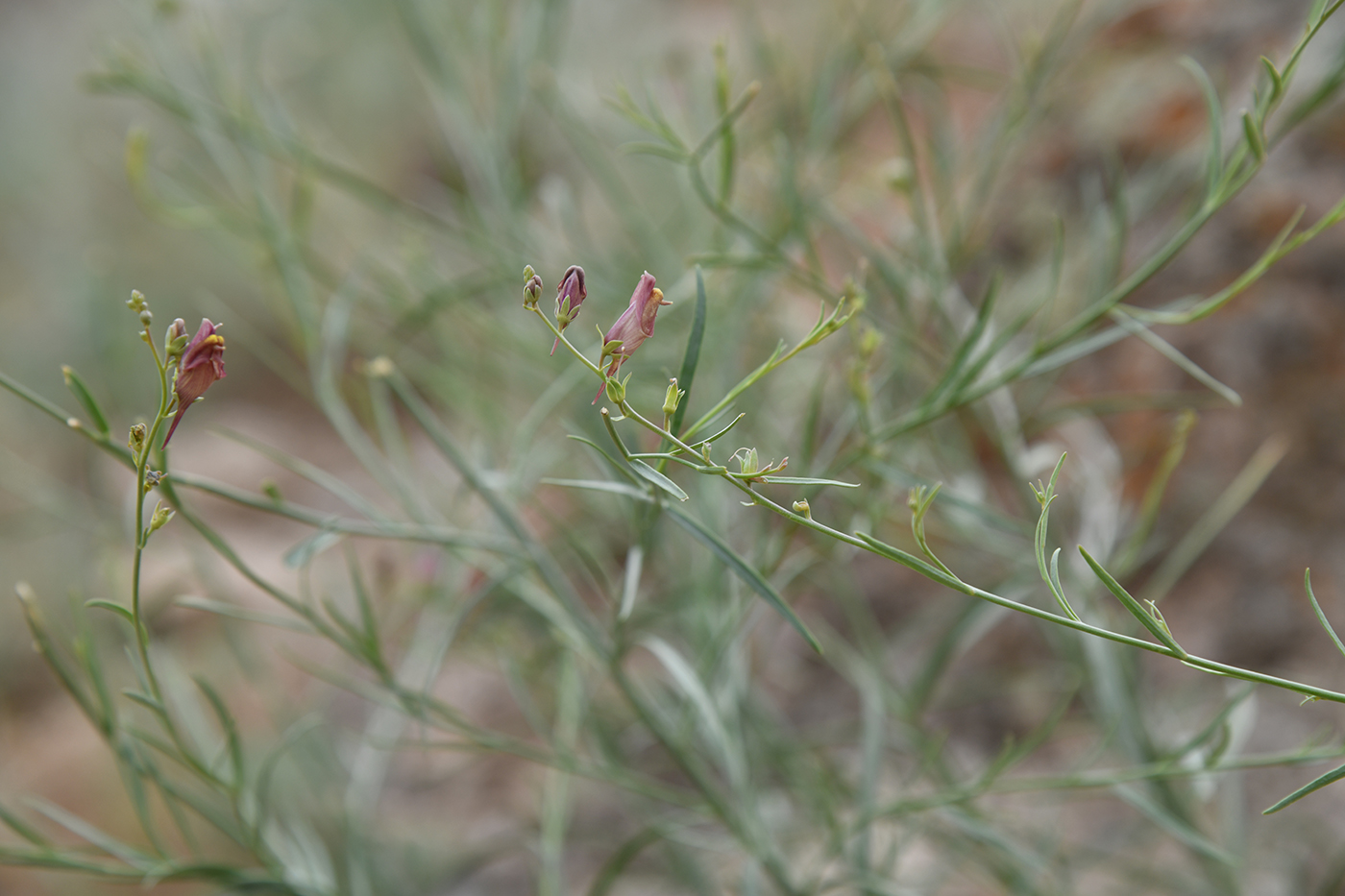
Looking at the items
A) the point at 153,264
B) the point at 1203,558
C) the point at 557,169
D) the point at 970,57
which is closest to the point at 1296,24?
the point at 1203,558

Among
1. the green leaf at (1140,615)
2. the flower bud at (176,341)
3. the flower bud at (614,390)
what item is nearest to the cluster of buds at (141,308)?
the flower bud at (176,341)

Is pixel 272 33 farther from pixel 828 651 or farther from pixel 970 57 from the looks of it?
A: pixel 828 651

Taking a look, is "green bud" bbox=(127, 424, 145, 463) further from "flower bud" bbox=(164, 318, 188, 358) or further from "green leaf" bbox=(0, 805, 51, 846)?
"green leaf" bbox=(0, 805, 51, 846)

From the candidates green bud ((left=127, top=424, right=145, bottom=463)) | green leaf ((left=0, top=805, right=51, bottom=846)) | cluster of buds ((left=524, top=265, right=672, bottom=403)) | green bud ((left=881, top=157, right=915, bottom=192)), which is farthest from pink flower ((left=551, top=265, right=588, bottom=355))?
green leaf ((left=0, top=805, right=51, bottom=846))

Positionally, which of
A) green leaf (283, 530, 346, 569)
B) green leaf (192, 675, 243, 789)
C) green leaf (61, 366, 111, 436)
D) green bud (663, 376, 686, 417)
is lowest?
green leaf (192, 675, 243, 789)

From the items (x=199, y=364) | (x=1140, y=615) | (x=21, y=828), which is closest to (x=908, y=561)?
(x=1140, y=615)

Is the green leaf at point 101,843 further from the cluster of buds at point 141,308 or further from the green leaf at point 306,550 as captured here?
the cluster of buds at point 141,308
